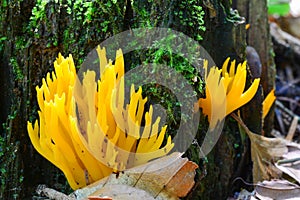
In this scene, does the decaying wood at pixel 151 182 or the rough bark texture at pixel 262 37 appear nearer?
the decaying wood at pixel 151 182

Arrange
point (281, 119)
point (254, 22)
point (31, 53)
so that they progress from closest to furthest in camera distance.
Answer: point (31, 53)
point (254, 22)
point (281, 119)

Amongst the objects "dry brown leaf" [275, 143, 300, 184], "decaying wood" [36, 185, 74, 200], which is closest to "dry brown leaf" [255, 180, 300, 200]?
"dry brown leaf" [275, 143, 300, 184]

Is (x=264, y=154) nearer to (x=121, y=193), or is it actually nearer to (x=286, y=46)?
(x=121, y=193)

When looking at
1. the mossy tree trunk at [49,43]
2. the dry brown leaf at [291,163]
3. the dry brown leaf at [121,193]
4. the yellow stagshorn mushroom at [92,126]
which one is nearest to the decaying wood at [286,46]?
the dry brown leaf at [291,163]

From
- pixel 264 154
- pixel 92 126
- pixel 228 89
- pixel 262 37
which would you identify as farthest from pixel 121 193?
pixel 262 37

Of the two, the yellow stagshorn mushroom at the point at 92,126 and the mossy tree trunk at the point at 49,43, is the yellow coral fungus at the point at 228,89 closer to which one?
the mossy tree trunk at the point at 49,43

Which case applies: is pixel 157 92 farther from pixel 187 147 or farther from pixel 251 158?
→ pixel 251 158

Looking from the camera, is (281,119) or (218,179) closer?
(218,179)

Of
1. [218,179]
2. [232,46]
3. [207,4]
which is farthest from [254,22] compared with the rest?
[218,179]
